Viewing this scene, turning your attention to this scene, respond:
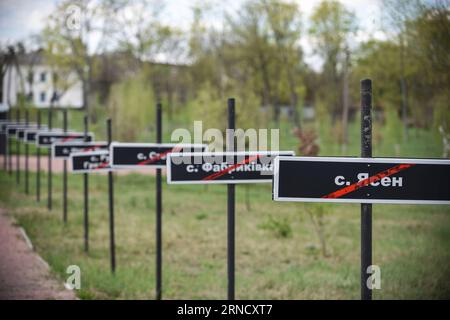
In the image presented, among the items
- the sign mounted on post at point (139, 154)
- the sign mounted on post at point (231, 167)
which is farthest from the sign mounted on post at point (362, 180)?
the sign mounted on post at point (139, 154)

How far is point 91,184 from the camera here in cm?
2025

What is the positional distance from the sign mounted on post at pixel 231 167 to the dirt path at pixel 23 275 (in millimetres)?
2169

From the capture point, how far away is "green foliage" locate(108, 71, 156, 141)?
2448cm

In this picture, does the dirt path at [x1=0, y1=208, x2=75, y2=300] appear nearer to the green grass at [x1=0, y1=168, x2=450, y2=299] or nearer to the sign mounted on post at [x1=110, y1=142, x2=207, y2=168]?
the green grass at [x1=0, y1=168, x2=450, y2=299]

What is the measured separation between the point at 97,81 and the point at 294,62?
21743 mm

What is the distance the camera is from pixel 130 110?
25.5 m

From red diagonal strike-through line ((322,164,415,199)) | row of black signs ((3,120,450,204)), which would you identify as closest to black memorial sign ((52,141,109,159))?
row of black signs ((3,120,450,204))

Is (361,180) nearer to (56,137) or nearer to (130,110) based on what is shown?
(56,137)

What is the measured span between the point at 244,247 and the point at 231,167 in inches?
247

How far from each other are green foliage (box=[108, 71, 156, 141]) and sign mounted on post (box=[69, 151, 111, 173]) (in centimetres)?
1687

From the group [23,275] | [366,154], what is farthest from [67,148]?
[366,154]

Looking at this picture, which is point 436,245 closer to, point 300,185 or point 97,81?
point 300,185

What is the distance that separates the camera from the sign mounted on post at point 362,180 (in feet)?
9.41
